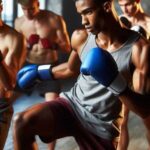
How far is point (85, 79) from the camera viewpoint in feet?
6.63

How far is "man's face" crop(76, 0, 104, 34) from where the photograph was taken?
6.04ft

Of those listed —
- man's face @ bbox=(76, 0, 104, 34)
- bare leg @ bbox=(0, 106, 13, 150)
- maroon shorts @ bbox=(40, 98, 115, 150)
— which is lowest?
bare leg @ bbox=(0, 106, 13, 150)

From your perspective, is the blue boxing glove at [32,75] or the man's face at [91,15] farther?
the blue boxing glove at [32,75]

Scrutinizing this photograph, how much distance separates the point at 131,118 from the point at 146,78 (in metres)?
2.81

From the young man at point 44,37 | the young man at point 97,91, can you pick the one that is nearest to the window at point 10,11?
the young man at point 44,37

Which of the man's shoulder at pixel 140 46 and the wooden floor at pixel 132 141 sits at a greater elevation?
the man's shoulder at pixel 140 46

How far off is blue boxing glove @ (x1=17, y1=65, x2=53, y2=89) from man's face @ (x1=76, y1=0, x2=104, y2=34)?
0.55m

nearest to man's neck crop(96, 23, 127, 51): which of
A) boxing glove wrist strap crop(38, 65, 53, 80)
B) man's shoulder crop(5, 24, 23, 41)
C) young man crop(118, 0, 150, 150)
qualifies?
boxing glove wrist strap crop(38, 65, 53, 80)

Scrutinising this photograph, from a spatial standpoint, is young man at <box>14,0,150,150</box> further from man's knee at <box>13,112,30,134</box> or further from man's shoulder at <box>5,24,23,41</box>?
man's shoulder at <box>5,24,23,41</box>

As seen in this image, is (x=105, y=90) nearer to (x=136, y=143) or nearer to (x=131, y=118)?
(x=136, y=143)

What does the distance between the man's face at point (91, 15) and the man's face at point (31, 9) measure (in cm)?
151

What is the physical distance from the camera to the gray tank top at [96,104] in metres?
1.94

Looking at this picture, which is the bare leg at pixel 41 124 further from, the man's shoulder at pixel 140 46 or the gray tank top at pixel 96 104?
the man's shoulder at pixel 140 46

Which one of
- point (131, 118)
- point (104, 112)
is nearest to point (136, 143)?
point (131, 118)
